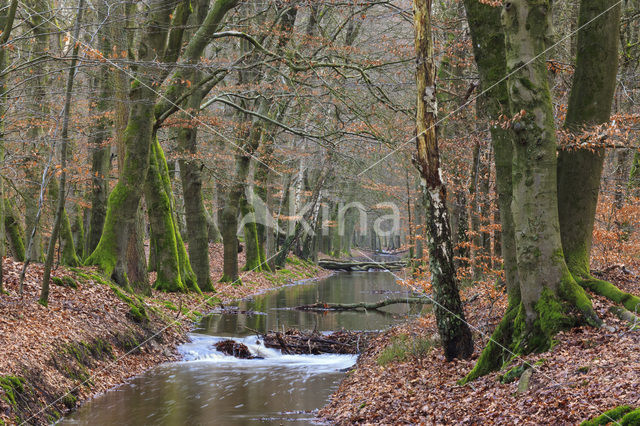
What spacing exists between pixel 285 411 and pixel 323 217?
126 ft

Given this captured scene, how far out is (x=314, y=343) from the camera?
1277cm

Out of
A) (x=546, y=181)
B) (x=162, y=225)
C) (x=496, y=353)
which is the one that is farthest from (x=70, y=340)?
(x=162, y=225)

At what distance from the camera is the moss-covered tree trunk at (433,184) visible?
812cm

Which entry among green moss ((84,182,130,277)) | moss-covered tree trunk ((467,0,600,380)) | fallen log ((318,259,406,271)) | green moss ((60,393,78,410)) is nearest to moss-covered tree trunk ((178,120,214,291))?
green moss ((84,182,130,277))

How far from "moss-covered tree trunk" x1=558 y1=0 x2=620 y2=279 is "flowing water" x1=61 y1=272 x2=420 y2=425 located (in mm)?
4454

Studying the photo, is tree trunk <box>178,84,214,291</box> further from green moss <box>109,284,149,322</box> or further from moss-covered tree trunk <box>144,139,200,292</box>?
green moss <box>109,284,149,322</box>

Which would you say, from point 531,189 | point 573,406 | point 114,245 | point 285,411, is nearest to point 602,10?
point 531,189

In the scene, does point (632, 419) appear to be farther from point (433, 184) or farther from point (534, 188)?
point (433, 184)

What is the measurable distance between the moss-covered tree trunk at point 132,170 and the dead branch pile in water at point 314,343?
4.13 meters

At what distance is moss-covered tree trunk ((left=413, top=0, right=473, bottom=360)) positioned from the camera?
812cm

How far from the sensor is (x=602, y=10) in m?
7.49

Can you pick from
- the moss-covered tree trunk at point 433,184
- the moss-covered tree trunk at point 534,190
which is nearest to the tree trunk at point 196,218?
the moss-covered tree trunk at point 433,184

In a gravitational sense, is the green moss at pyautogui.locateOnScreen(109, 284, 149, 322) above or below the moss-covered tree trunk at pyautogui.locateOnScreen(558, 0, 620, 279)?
below

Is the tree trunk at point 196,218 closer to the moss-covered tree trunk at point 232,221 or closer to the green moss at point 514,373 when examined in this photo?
the moss-covered tree trunk at point 232,221
